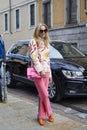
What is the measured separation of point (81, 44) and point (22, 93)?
12.8m

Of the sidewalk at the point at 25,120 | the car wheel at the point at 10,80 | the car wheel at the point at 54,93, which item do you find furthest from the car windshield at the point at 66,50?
the sidewalk at the point at 25,120

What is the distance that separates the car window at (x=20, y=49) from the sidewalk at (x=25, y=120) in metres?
3.04

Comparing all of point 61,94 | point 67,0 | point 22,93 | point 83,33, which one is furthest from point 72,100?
point 67,0

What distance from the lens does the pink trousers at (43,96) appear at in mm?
6555

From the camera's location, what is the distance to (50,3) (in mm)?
27203

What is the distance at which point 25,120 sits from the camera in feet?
22.7

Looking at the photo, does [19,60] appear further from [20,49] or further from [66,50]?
[66,50]

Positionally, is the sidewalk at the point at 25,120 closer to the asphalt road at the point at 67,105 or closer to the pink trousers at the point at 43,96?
the pink trousers at the point at 43,96

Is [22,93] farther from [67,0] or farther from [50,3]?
[50,3]

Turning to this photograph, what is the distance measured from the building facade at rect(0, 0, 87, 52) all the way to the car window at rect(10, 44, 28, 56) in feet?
37.1

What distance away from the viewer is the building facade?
2336 centimetres

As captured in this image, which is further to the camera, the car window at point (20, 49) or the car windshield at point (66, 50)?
the car window at point (20, 49)

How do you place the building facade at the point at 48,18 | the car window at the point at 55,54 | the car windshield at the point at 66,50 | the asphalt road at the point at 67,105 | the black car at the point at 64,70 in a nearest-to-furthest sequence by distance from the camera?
the asphalt road at the point at 67,105 < the black car at the point at 64,70 < the car window at the point at 55,54 < the car windshield at the point at 66,50 < the building facade at the point at 48,18

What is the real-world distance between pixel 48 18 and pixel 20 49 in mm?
16730
